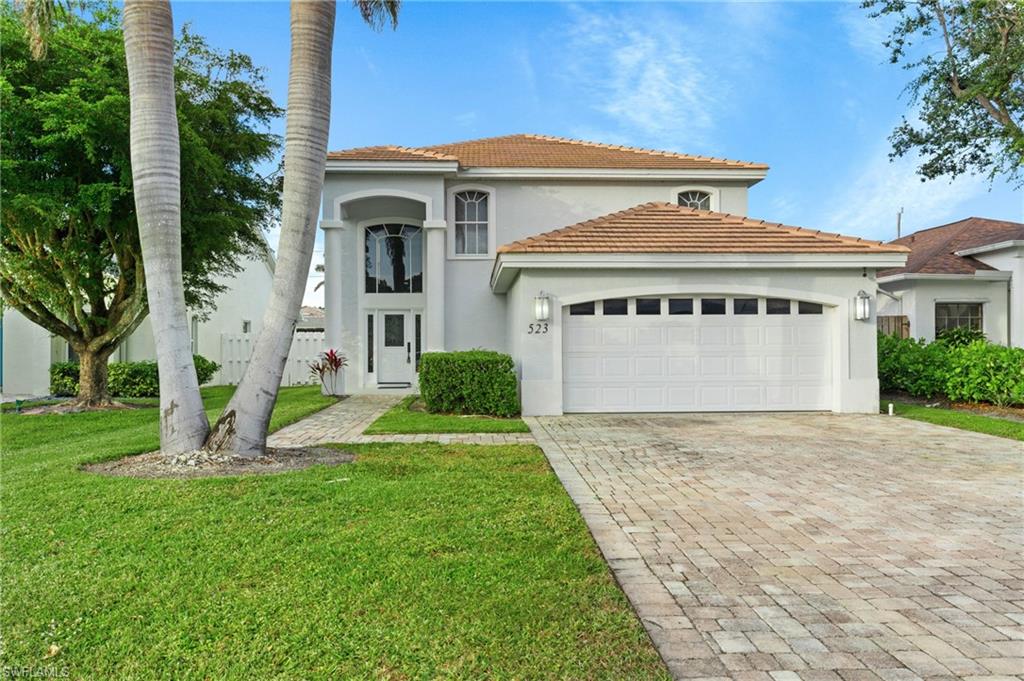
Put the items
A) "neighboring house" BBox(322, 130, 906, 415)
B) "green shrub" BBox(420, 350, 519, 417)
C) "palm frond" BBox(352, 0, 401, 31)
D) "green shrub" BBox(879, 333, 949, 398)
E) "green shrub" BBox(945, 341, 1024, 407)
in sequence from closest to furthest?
"palm frond" BBox(352, 0, 401, 31) → "green shrub" BBox(420, 350, 519, 417) → "neighboring house" BBox(322, 130, 906, 415) → "green shrub" BBox(945, 341, 1024, 407) → "green shrub" BBox(879, 333, 949, 398)

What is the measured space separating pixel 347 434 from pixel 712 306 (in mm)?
7546

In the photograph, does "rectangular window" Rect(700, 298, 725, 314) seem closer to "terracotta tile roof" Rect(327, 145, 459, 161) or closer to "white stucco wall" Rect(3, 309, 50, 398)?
"terracotta tile roof" Rect(327, 145, 459, 161)

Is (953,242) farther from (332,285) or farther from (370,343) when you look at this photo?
(332,285)

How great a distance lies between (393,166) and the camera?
647 inches

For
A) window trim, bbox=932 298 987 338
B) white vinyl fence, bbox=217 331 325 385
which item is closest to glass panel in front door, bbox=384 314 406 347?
white vinyl fence, bbox=217 331 325 385

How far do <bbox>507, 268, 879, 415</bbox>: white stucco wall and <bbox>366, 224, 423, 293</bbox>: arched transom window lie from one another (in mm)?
6302

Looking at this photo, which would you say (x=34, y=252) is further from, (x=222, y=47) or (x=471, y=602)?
(x=471, y=602)

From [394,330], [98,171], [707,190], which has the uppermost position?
[707,190]

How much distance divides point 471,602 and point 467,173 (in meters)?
15.0

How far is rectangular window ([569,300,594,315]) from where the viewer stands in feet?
40.9

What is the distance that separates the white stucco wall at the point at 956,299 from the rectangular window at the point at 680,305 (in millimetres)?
10541

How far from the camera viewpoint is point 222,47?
1593 centimetres

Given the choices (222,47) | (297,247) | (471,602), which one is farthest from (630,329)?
(222,47)

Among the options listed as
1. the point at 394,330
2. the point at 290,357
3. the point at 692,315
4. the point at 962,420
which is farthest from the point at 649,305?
the point at 290,357
